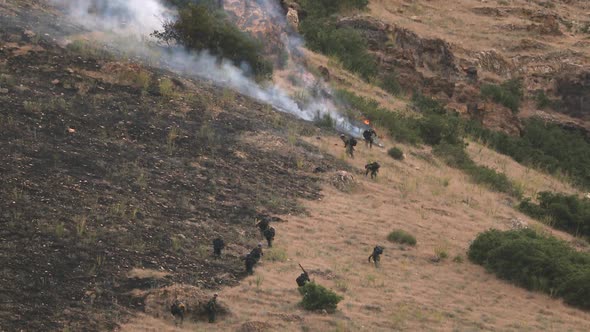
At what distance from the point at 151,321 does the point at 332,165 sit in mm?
8941

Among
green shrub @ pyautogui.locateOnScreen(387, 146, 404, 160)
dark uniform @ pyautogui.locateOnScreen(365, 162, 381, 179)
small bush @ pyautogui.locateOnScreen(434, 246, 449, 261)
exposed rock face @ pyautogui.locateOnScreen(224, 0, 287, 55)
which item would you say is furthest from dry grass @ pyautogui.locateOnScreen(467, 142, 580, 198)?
small bush @ pyautogui.locateOnScreen(434, 246, 449, 261)

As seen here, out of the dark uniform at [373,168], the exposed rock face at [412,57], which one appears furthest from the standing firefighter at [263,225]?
the exposed rock face at [412,57]

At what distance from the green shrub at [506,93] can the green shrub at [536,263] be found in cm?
1537

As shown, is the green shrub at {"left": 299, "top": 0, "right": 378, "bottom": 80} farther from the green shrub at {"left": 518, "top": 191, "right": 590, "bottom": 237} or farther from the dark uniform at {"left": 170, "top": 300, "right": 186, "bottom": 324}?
the dark uniform at {"left": 170, "top": 300, "right": 186, "bottom": 324}

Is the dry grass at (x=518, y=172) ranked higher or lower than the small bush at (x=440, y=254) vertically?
lower

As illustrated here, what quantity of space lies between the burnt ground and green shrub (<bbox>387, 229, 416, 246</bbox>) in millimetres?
1902

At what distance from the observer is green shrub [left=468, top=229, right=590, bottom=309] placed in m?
15.2

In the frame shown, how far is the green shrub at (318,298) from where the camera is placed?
12.3 meters

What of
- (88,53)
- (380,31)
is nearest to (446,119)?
(380,31)

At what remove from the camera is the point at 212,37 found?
23.8 meters

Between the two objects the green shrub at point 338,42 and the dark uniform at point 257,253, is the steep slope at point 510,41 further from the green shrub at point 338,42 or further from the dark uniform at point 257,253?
the dark uniform at point 257,253

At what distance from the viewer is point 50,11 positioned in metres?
23.8

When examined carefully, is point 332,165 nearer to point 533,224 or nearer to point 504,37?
point 533,224

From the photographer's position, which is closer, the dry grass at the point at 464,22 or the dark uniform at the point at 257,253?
the dark uniform at the point at 257,253
